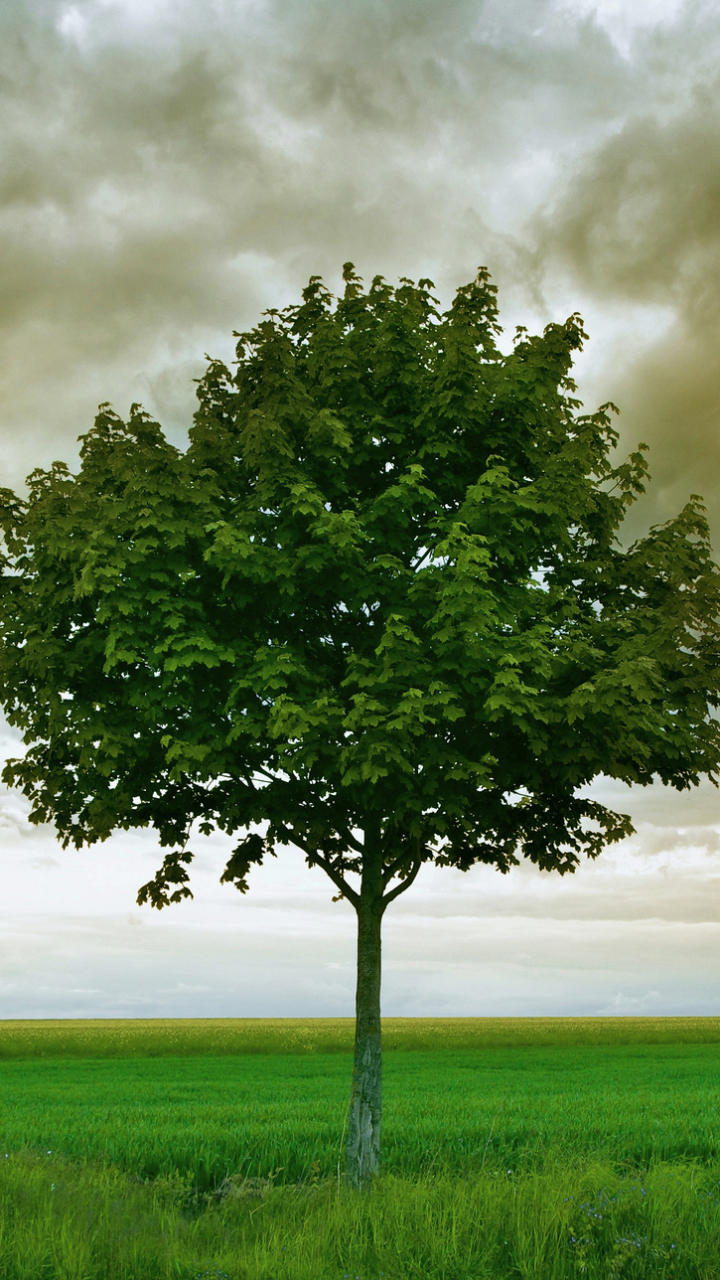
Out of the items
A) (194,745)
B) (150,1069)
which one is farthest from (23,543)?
(150,1069)

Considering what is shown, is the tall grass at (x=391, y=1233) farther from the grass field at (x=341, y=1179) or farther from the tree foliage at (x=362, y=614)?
the tree foliage at (x=362, y=614)

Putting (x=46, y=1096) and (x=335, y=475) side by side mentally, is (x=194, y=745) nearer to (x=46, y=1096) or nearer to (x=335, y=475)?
(x=335, y=475)

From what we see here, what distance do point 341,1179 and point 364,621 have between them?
7161 mm

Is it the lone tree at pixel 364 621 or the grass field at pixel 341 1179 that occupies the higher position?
the lone tree at pixel 364 621

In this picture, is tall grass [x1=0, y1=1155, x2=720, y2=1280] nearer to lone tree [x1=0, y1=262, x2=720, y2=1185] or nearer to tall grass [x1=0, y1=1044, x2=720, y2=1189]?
tall grass [x1=0, y1=1044, x2=720, y2=1189]

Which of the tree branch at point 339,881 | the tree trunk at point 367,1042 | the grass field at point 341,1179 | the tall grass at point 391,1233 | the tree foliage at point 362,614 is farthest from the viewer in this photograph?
the tree branch at point 339,881

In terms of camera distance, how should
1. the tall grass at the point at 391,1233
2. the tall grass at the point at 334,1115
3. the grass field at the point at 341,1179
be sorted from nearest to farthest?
the tall grass at the point at 391,1233, the grass field at the point at 341,1179, the tall grass at the point at 334,1115

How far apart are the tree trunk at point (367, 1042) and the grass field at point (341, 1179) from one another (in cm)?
35

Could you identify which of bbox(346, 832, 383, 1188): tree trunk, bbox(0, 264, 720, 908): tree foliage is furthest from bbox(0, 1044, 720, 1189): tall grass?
bbox(0, 264, 720, 908): tree foliage

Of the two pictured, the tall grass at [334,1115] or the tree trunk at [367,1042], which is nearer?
the tree trunk at [367,1042]

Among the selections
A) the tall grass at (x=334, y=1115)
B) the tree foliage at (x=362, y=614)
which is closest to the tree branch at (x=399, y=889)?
the tree foliage at (x=362, y=614)

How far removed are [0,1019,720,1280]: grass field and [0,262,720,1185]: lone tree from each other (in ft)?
9.23

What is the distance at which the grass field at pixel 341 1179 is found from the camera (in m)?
7.38

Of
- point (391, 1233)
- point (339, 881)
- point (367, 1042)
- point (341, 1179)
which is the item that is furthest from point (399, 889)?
point (391, 1233)
